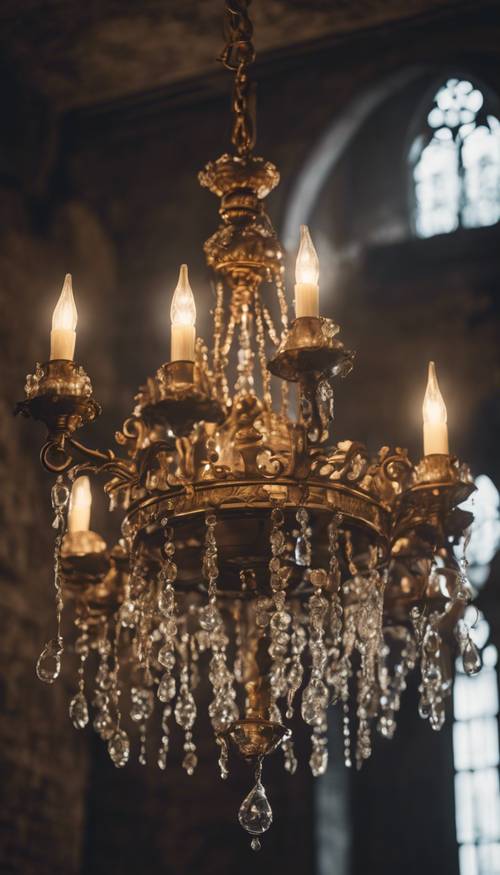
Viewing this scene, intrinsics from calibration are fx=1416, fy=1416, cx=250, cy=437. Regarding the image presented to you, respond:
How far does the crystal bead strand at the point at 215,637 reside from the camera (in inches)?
118

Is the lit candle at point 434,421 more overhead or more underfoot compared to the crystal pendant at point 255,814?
more overhead

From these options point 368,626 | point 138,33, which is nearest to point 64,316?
point 368,626

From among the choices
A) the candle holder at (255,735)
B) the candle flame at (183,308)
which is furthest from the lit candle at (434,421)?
the candle holder at (255,735)

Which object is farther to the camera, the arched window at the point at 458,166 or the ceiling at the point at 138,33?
the arched window at the point at 458,166

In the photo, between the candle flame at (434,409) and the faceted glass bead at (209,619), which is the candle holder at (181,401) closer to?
the faceted glass bead at (209,619)

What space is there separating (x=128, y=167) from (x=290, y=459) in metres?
3.23

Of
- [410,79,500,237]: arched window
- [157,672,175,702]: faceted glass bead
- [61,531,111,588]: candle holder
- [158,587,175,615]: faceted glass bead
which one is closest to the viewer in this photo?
[158,587,175,615]: faceted glass bead

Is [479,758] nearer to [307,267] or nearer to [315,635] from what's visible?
[315,635]

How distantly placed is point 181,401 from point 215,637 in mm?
692

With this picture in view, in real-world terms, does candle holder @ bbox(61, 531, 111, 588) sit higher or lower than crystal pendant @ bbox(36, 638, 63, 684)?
higher

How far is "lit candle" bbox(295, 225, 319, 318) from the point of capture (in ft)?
9.45

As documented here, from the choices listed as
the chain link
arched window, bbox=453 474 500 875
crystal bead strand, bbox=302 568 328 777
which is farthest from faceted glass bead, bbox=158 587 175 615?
arched window, bbox=453 474 500 875

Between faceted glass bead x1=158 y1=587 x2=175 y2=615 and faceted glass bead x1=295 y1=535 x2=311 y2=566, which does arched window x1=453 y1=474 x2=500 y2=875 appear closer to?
faceted glass bead x1=295 y1=535 x2=311 y2=566

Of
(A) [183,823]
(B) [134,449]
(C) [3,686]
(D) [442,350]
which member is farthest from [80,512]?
(D) [442,350]
